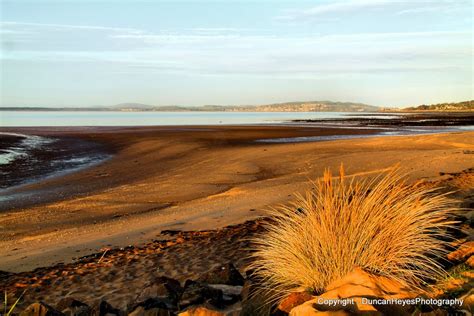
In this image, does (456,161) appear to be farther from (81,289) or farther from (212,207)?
(81,289)

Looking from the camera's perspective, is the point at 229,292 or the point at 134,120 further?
the point at 134,120

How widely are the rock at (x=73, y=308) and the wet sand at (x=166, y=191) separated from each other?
2.97m

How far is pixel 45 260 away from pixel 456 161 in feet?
51.8

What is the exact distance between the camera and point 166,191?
16.3 metres

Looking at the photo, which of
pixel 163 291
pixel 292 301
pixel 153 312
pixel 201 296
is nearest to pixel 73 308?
pixel 163 291

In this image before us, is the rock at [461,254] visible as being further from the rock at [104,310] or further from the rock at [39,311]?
the rock at [39,311]

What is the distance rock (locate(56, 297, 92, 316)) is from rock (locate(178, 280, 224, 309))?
1.09 meters

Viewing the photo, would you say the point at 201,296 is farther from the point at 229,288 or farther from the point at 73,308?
the point at 73,308

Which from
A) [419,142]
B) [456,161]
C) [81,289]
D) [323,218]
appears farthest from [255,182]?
[419,142]

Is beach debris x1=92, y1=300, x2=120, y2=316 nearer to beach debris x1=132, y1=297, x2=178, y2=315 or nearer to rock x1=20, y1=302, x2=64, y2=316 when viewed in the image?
beach debris x1=132, y1=297, x2=178, y2=315

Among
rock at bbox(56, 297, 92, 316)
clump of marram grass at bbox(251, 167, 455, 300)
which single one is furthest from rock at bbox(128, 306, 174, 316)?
clump of marram grass at bbox(251, 167, 455, 300)

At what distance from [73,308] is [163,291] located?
1.06 meters

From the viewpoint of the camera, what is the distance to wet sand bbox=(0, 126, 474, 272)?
10.2m

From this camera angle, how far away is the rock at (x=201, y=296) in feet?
17.4
